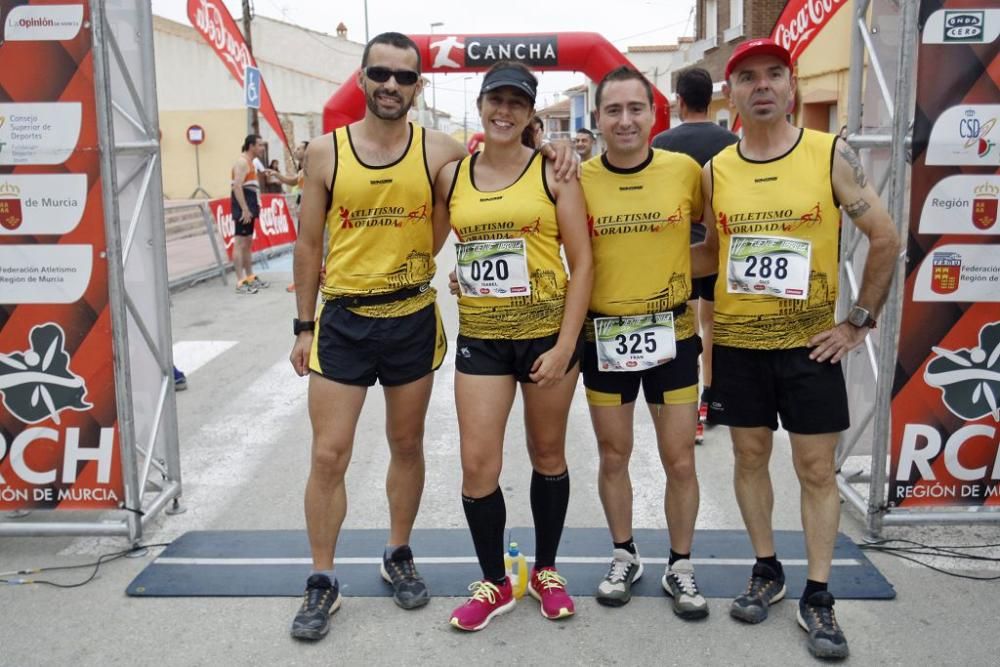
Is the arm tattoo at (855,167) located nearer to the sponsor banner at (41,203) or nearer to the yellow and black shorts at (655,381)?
the yellow and black shorts at (655,381)

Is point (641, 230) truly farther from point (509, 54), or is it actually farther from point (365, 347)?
point (509, 54)

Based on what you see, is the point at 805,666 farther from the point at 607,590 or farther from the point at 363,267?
the point at 363,267

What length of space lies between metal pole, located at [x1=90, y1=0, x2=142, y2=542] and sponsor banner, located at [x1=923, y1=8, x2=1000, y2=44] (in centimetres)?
355

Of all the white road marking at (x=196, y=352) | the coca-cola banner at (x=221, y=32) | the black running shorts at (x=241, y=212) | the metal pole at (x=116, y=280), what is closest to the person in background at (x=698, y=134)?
the metal pole at (x=116, y=280)

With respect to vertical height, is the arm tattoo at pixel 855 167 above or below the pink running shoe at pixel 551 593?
above

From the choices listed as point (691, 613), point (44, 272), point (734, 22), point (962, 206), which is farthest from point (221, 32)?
point (734, 22)

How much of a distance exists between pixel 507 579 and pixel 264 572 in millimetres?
1131

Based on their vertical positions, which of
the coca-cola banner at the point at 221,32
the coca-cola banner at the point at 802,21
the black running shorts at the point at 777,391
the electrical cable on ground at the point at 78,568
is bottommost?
the electrical cable on ground at the point at 78,568

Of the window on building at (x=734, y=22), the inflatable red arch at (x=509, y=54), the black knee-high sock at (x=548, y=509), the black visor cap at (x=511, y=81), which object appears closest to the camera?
the black visor cap at (x=511, y=81)

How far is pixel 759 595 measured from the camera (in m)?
3.57

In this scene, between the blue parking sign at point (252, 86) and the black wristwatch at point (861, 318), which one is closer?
the black wristwatch at point (861, 318)

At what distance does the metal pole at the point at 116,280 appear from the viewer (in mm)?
3879

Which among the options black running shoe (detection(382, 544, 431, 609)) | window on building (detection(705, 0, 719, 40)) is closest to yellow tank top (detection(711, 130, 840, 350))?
black running shoe (detection(382, 544, 431, 609))

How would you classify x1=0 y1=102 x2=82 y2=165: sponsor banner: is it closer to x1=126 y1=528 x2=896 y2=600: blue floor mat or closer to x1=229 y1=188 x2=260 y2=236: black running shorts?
x1=126 y1=528 x2=896 y2=600: blue floor mat
